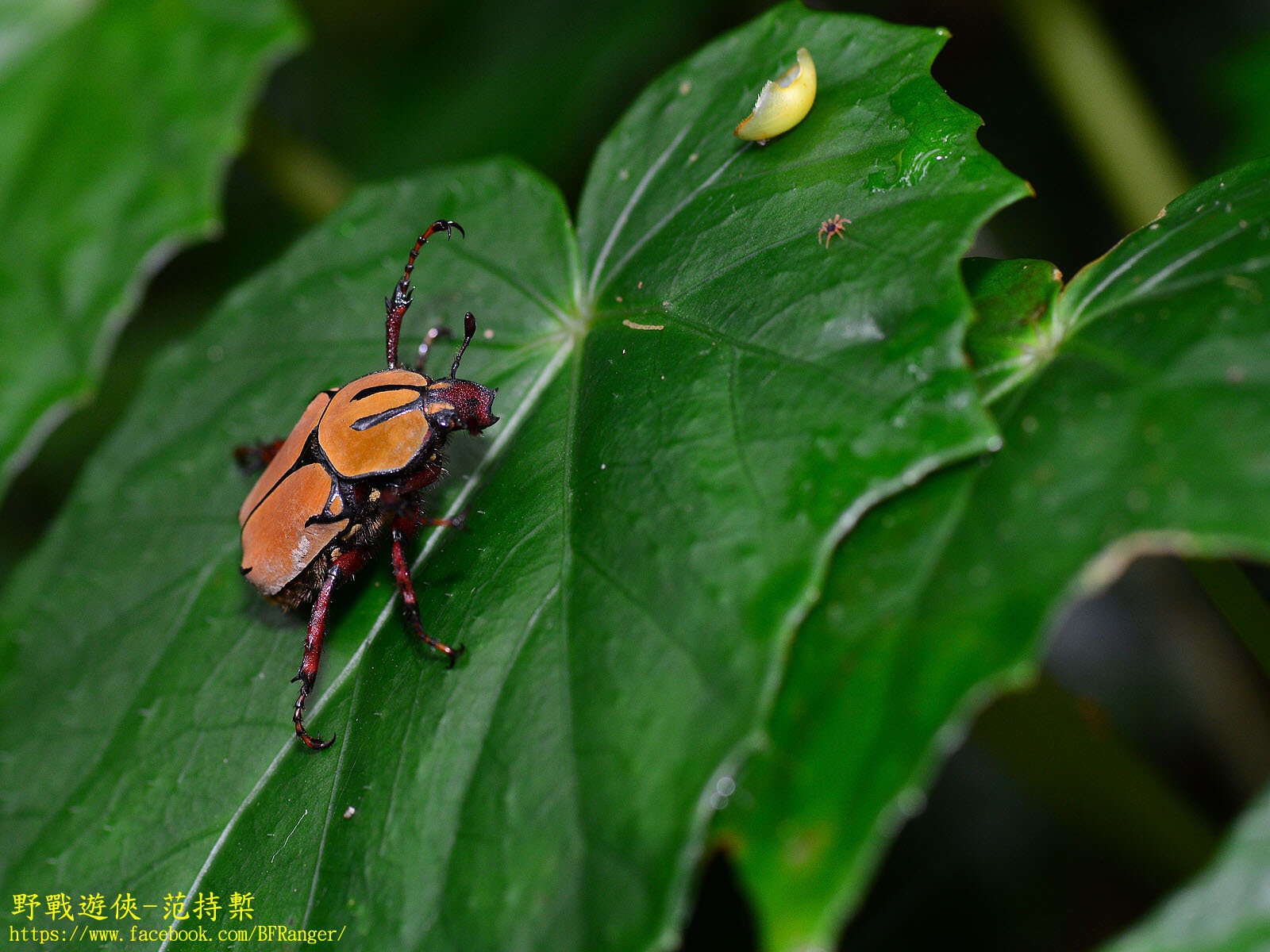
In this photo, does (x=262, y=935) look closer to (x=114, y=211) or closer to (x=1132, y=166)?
(x=114, y=211)


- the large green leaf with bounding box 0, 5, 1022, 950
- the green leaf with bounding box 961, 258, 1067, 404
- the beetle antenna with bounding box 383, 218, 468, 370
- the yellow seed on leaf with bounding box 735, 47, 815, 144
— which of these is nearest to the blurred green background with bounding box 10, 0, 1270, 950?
the beetle antenna with bounding box 383, 218, 468, 370

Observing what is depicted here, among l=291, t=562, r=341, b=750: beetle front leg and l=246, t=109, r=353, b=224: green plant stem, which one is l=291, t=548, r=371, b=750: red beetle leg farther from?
l=246, t=109, r=353, b=224: green plant stem

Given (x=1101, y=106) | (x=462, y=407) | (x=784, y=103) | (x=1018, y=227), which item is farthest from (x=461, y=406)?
(x=1018, y=227)

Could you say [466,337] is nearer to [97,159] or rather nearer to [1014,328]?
[1014,328]

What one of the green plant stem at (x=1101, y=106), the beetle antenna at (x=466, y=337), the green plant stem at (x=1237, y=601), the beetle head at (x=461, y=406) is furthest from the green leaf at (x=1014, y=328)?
the green plant stem at (x=1101, y=106)

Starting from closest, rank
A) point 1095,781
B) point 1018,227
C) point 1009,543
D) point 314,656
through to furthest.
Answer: point 1009,543
point 1095,781
point 314,656
point 1018,227

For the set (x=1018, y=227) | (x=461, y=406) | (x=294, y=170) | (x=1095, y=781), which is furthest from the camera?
(x=1018, y=227)

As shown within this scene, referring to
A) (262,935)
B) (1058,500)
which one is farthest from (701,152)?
(262,935)
